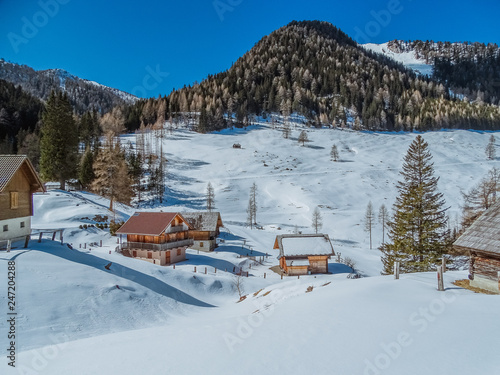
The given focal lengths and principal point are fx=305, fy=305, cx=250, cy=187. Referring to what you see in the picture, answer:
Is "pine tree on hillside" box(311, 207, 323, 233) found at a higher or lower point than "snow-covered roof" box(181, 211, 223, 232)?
lower

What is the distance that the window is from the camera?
2286cm

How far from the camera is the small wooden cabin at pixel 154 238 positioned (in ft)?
126

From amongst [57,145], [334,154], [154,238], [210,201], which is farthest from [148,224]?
[334,154]

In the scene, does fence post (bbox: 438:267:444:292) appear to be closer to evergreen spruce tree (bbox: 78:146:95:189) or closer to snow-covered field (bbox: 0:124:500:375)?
snow-covered field (bbox: 0:124:500:375)

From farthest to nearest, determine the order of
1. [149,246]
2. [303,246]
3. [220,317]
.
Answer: [303,246] → [149,246] → [220,317]

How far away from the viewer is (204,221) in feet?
166

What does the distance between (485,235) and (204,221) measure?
40.8 metres

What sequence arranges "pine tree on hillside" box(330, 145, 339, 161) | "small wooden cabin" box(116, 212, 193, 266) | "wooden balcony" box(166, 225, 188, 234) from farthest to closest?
"pine tree on hillside" box(330, 145, 339, 161), "wooden balcony" box(166, 225, 188, 234), "small wooden cabin" box(116, 212, 193, 266)

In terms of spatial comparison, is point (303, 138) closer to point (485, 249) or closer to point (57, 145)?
point (57, 145)

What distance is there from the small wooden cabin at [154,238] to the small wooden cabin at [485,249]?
31.8 metres

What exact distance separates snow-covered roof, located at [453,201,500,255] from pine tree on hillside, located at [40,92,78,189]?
59169 mm

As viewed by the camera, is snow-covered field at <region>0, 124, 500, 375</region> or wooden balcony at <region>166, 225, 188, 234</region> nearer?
snow-covered field at <region>0, 124, 500, 375</region>

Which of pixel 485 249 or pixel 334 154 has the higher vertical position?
pixel 334 154

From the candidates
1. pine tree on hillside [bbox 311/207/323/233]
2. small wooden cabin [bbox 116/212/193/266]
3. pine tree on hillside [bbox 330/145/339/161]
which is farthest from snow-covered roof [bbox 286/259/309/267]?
pine tree on hillside [bbox 330/145/339/161]
